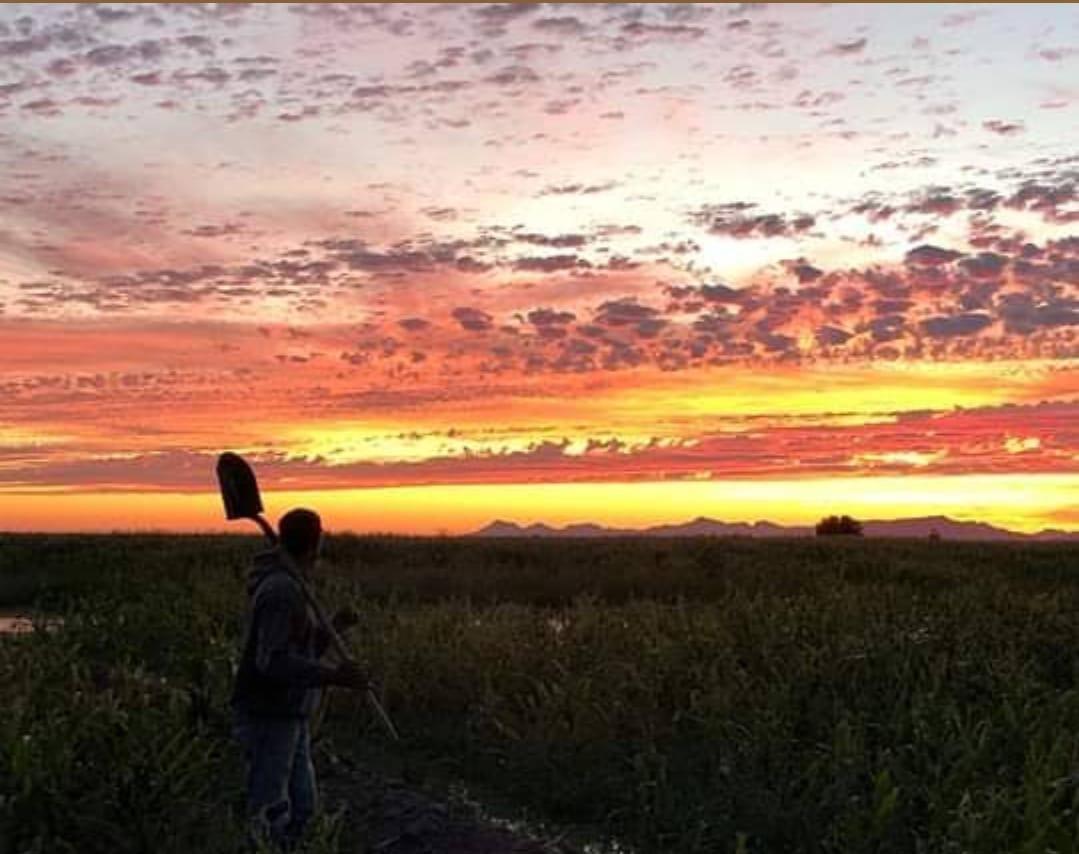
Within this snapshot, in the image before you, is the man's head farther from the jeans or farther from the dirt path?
the dirt path

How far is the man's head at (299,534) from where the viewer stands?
25.6 feet

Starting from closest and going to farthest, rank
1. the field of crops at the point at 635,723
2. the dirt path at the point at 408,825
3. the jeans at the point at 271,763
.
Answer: the field of crops at the point at 635,723
the jeans at the point at 271,763
the dirt path at the point at 408,825

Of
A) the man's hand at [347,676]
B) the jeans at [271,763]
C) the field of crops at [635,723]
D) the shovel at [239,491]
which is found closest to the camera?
the man's hand at [347,676]

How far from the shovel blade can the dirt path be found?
199 cm

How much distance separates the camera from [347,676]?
7.64 metres

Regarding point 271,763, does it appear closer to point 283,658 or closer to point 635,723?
point 283,658

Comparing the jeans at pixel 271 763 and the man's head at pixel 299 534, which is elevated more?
the man's head at pixel 299 534

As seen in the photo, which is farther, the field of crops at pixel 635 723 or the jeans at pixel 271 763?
the jeans at pixel 271 763

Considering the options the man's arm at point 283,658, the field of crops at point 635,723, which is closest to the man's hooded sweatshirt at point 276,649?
the man's arm at point 283,658

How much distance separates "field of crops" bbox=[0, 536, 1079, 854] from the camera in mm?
7801

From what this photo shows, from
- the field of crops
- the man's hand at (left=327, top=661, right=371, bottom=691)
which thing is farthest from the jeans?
the man's hand at (left=327, top=661, right=371, bottom=691)

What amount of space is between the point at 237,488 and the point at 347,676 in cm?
151

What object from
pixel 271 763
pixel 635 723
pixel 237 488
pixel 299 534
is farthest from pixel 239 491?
pixel 635 723

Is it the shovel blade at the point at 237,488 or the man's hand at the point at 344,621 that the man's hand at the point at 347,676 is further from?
the shovel blade at the point at 237,488
